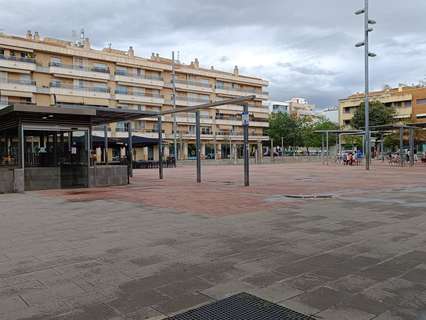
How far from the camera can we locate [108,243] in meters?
6.73

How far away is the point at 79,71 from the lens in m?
60.4

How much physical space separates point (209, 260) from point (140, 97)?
6323 centimetres

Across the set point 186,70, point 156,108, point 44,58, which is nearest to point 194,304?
point 44,58

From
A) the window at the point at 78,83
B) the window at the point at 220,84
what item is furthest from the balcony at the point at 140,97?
the window at the point at 220,84

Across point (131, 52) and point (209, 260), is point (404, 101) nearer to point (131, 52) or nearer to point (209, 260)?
point (131, 52)

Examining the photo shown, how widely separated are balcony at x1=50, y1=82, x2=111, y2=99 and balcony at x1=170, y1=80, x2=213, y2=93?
13.7 meters

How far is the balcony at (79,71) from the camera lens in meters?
58.1

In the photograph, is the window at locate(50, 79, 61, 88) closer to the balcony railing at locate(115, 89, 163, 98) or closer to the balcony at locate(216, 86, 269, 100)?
the balcony railing at locate(115, 89, 163, 98)

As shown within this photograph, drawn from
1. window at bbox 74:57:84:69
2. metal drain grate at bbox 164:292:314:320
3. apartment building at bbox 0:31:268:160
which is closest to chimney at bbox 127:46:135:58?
apartment building at bbox 0:31:268:160

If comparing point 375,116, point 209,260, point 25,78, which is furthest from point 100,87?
point 209,260

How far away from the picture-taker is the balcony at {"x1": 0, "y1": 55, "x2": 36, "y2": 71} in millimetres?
53188

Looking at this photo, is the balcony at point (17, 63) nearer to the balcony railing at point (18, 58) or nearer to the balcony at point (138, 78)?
the balcony railing at point (18, 58)

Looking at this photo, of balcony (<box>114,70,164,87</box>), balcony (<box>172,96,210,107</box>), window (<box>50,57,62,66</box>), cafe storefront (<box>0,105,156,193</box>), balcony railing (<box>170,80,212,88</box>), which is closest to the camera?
cafe storefront (<box>0,105,156,193</box>)

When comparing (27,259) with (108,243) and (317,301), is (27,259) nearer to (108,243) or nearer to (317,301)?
(108,243)
